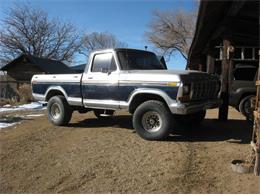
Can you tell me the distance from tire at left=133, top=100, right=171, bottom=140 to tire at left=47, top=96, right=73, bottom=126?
2.93 meters

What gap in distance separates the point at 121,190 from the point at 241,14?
6.04 metres

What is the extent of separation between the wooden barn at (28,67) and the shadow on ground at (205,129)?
81.4ft

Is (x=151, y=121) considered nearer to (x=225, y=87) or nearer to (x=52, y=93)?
(x=225, y=87)

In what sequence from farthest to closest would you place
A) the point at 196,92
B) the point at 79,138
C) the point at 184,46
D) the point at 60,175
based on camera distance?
the point at 184,46
the point at 79,138
the point at 196,92
the point at 60,175

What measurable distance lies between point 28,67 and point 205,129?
29950 millimetres

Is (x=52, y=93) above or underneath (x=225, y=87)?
underneath

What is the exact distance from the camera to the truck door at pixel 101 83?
929 centimetres

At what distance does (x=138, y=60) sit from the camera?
972cm

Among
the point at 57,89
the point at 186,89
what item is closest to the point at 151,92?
the point at 186,89

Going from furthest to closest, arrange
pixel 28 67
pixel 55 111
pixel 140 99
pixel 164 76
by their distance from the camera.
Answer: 1. pixel 28 67
2. pixel 55 111
3. pixel 140 99
4. pixel 164 76

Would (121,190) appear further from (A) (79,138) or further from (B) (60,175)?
(A) (79,138)

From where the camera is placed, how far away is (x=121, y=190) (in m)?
5.31

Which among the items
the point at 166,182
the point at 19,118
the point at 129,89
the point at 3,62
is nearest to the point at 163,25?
the point at 3,62

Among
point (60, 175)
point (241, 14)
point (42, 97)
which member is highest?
point (241, 14)
